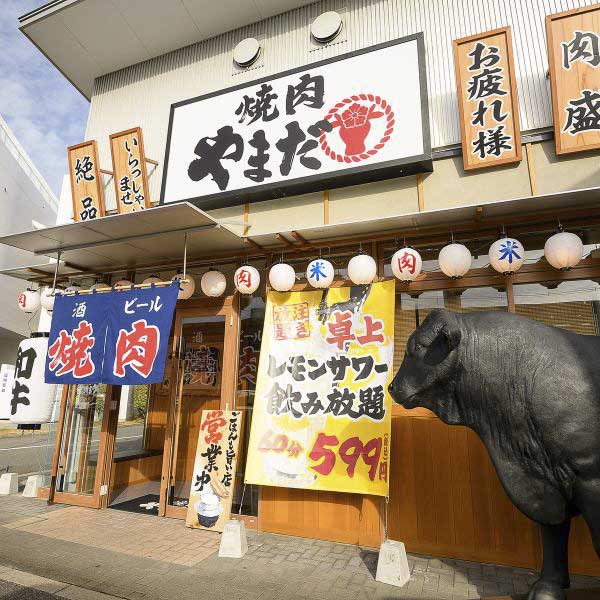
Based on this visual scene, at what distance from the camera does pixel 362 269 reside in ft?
18.8

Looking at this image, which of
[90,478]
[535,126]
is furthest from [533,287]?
[90,478]

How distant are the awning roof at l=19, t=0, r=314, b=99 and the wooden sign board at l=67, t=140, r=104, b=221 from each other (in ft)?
8.52

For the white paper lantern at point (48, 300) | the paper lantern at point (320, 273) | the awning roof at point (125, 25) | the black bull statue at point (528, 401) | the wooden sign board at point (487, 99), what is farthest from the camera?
the awning roof at point (125, 25)

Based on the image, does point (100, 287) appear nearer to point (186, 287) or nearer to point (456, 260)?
point (186, 287)

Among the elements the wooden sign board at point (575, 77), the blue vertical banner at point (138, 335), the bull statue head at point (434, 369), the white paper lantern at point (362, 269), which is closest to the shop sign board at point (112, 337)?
the blue vertical banner at point (138, 335)

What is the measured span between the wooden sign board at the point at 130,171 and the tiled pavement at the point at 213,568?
18.4ft

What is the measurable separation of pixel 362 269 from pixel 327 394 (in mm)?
1838

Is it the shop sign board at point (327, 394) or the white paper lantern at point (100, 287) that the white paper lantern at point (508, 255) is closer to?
the shop sign board at point (327, 394)

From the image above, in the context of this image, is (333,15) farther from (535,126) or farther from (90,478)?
(90,478)

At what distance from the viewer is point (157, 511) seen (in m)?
7.27

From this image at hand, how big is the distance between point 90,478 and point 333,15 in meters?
9.73

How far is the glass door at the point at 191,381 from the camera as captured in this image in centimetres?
698

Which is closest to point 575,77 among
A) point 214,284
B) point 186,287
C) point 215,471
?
point 214,284

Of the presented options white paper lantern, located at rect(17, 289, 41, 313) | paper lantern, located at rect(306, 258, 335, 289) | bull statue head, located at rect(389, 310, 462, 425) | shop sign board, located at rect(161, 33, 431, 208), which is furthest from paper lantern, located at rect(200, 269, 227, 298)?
bull statue head, located at rect(389, 310, 462, 425)
